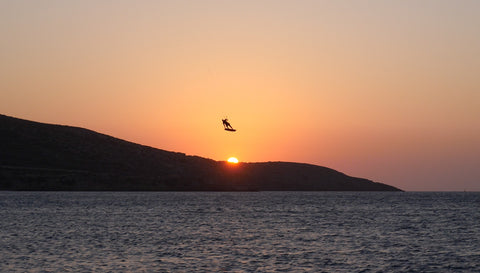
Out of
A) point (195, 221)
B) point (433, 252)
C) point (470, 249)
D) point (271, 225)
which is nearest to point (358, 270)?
point (433, 252)

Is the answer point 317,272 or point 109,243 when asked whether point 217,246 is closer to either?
point 109,243

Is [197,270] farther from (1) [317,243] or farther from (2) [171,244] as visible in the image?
(1) [317,243]

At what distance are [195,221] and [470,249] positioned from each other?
49.1 metres

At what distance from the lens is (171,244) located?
70875 mm

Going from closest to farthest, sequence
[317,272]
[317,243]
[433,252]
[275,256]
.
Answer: [317,272] → [275,256] → [433,252] → [317,243]

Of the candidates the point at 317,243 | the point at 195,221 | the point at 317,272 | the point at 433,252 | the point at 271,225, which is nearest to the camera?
the point at 317,272

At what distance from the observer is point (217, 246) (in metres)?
69.9

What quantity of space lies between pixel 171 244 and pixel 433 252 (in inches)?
1004

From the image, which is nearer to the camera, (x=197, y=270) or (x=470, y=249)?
(x=197, y=270)

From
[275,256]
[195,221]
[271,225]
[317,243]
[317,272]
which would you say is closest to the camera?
[317,272]

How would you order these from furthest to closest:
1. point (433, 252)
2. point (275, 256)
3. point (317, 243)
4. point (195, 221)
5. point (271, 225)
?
point (195, 221) → point (271, 225) → point (317, 243) → point (433, 252) → point (275, 256)

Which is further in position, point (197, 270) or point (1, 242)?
point (1, 242)

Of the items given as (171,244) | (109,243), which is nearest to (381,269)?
(171,244)

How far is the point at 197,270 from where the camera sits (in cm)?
5269
